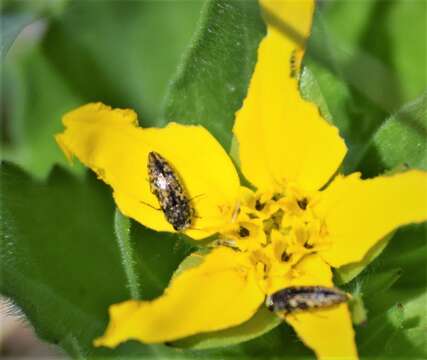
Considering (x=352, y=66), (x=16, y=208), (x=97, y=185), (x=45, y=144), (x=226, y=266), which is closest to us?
(x=226, y=266)

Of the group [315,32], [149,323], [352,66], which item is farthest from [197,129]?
[352,66]

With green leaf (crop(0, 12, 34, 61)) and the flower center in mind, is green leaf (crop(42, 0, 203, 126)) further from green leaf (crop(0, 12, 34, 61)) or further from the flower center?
the flower center

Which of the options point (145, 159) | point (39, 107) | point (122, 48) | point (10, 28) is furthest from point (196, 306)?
point (122, 48)

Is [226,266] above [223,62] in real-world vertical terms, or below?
below

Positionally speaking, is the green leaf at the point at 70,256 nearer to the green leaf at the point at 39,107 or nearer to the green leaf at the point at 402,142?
the green leaf at the point at 402,142

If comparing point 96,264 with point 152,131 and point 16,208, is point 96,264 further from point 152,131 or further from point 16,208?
point 152,131

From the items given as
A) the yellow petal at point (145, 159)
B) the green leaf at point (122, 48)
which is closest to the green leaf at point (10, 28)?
the green leaf at point (122, 48)

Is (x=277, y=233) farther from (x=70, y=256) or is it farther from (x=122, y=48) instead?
(x=122, y=48)
